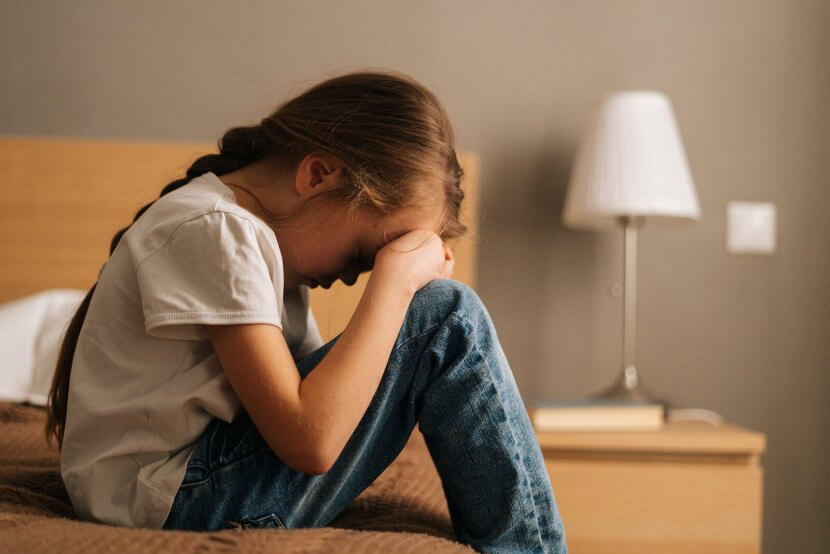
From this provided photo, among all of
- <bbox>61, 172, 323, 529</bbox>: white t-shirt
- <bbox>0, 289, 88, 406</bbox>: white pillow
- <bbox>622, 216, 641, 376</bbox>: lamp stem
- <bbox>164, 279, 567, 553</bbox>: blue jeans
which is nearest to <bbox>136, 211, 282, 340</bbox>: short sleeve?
<bbox>61, 172, 323, 529</bbox>: white t-shirt

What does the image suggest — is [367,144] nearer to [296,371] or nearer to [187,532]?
[296,371]

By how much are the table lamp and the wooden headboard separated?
0.29 m

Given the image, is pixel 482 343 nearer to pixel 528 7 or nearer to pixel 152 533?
pixel 152 533

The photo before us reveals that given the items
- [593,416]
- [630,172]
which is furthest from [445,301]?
[630,172]

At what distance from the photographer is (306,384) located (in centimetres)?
83

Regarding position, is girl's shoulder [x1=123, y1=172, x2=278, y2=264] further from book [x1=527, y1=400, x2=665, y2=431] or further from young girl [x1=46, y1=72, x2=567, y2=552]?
book [x1=527, y1=400, x2=665, y2=431]

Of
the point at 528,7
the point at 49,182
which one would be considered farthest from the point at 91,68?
the point at 528,7

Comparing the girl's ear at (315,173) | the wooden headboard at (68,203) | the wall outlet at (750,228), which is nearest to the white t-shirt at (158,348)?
the girl's ear at (315,173)

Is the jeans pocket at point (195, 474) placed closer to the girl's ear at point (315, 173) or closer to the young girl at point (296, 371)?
the young girl at point (296, 371)

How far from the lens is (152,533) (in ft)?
2.29

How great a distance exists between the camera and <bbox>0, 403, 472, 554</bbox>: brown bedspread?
67cm

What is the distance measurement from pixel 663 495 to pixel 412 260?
85cm

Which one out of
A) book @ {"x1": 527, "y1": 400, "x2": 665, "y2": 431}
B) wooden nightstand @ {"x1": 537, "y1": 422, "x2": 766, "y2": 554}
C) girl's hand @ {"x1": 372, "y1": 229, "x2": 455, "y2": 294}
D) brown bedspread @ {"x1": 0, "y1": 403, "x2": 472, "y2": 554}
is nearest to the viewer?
brown bedspread @ {"x1": 0, "y1": 403, "x2": 472, "y2": 554}

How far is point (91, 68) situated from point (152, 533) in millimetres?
1648
